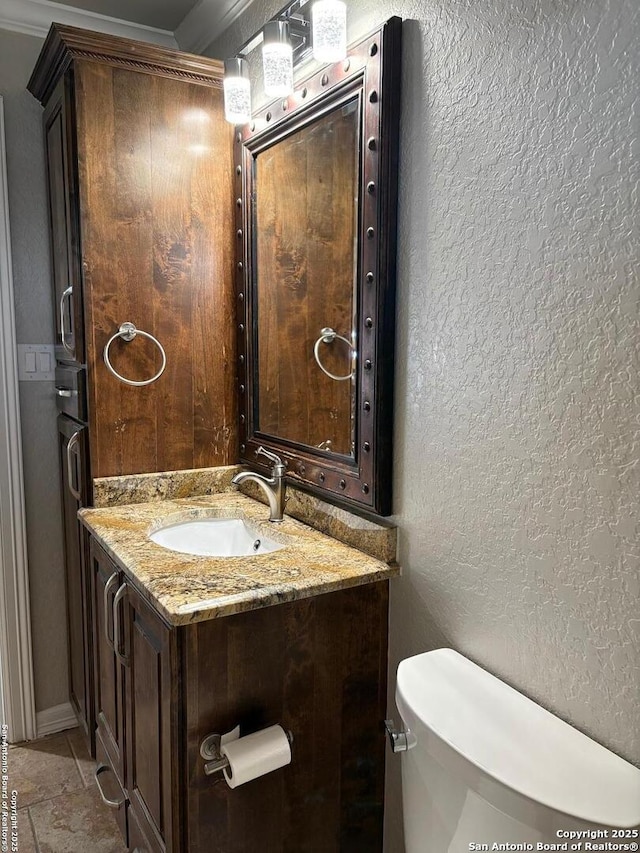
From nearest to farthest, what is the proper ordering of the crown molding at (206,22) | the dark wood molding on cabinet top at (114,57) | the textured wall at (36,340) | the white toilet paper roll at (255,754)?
the white toilet paper roll at (255,754), the dark wood molding on cabinet top at (114,57), the crown molding at (206,22), the textured wall at (36,340)

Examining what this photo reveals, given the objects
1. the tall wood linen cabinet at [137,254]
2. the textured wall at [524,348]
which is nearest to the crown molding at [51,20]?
the tall wood linen cabinet at [137,254]

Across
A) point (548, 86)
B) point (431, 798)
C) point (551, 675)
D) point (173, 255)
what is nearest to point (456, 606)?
point (551, 675)

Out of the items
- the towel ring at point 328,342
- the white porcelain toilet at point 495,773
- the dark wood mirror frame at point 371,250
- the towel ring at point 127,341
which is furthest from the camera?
the towel ring at point 127,341

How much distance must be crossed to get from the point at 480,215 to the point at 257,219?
0.87 metres

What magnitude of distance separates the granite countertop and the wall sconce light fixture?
1088 mm

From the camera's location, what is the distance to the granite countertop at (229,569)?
1.20m

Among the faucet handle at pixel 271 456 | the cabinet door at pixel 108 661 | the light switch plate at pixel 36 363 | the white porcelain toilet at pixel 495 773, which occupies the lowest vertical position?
the cabinet door at pixel 108 661

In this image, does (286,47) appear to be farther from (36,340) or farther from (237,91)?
(36,340)

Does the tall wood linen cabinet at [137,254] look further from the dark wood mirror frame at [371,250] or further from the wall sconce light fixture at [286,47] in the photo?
the dark wood mirror frame at [371,250]

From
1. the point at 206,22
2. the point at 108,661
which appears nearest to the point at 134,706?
the point at 108,661

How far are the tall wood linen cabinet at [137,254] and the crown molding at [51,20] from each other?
0.67 ft

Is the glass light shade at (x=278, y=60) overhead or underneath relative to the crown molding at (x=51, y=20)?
underneath

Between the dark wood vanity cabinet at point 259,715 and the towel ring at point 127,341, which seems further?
the towel ring at point 127,341

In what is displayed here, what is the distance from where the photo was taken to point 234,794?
1259 millimetres
